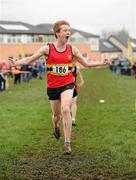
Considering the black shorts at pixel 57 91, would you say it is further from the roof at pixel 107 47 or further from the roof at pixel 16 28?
the roof at pixel 107 47

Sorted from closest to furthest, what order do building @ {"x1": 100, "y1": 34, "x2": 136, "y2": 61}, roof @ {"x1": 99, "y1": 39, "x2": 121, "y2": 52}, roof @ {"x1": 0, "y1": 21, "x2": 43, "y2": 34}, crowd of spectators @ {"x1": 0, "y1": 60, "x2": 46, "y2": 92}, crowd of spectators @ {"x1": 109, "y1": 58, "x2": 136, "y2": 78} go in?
1. crowd of spectators @ {"x1": 0, "y1": 60, "x2": 46, "y2": 92}
2. crowd of spectators @ {"x1": 109, "y1": 58, "x2": 136, "y2": 78}
3. roof @ {"x1": 0, "y1": 21, "x2": 43, "y2": 34}
4. roof @ {"x1": 99, "y1": 39, "x2": 121, "y2": 52}
5. building @ {"x1": 100, "y1": 34, "x2": 136, "y2": 61}

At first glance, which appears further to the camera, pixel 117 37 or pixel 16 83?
pixel 117 37

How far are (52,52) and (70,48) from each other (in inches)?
13.5

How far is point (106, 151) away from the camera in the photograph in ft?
26.8

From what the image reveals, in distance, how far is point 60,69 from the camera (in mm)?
8164

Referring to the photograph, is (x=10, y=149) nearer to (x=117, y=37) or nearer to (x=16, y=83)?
(x=16, y=83)

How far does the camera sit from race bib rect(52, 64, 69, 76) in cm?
815

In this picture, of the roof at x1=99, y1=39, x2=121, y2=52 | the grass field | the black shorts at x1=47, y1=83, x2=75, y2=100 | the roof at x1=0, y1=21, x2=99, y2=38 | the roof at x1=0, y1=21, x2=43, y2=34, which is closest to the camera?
the grass field

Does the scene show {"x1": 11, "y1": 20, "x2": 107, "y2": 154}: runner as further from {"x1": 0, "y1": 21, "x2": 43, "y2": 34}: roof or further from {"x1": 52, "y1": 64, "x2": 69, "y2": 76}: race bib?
{"x1": 0, "y1": 21, "x2": 43, "y2": 34}: roof

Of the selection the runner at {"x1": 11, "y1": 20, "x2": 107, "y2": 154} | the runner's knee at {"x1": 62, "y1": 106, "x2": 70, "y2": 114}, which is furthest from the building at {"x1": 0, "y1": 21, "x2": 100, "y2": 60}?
the runner's knee at {"x1": 62, "y1": 106, "x2": 70, "y2": 114}

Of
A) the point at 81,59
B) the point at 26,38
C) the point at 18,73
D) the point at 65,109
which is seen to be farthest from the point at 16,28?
the point at 65,109

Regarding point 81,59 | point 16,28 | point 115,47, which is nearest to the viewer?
point 81,59

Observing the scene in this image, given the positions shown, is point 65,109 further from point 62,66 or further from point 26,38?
point 26,38

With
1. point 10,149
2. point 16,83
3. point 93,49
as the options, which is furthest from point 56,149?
point 93,49
